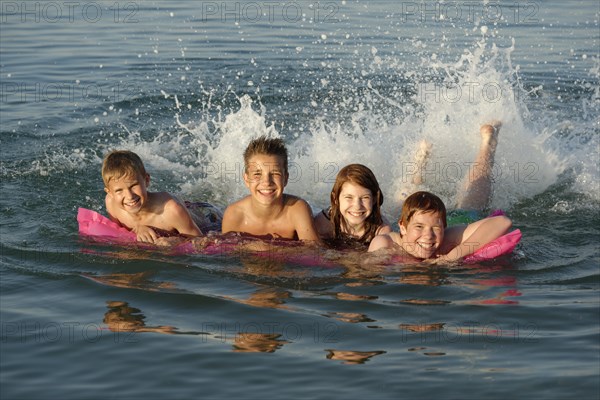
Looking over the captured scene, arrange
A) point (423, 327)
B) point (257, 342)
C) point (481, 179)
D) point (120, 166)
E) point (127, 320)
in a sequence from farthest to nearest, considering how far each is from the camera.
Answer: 1. point (481, 179)
2. point (120, 166)
3. point (127, 320)
4. point (423, 327)
5. point (257, 342)

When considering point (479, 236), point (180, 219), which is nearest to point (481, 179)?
point (479, 236)

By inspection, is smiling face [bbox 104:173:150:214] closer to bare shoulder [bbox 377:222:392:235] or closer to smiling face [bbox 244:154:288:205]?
smiling face [bbox 244:154:288:205]

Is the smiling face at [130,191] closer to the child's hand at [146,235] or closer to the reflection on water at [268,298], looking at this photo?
the child's hand at [146,235]

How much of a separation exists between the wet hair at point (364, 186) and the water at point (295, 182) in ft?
2.29

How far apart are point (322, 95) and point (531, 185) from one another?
14.0ft

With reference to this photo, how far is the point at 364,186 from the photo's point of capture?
8047 mm

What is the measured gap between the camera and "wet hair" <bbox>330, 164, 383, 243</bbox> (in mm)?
8039

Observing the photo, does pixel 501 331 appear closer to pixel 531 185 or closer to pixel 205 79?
pixel 531 185

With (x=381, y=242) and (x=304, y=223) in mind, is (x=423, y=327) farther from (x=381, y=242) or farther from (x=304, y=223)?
(x=304, y=223)

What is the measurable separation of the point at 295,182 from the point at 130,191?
2912mm

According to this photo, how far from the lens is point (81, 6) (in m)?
20.6

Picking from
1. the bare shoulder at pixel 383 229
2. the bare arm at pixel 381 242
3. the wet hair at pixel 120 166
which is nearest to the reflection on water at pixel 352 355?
the bare arm at pixel 381 242

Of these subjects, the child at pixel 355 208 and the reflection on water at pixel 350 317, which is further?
the child at pixel 355 208

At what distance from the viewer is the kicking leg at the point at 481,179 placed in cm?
927
